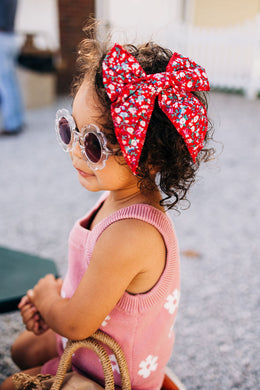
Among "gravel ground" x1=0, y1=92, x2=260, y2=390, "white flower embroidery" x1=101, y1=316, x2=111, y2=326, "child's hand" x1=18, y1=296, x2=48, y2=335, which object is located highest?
"white flower embroidery" x1=101, y1=316, x2=111, y2=326

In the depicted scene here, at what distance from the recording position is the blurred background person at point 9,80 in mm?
4441

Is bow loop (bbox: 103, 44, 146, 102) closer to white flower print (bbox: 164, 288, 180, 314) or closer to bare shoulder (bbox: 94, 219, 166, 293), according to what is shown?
bare shoulder (bbox: 94, 219, 166, 293)

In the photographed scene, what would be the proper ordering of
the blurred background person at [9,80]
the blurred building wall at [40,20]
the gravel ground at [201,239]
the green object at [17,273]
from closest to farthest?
the green object at [17,273] → the gravel ground at [201,239] → the blurred background person at [9,80] → the blurred building wall at [40,20]

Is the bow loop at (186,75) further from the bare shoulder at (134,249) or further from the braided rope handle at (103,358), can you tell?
the braided rope handle at (103,358)

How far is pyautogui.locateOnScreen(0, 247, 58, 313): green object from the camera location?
1242 mm

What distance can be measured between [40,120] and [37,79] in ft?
2.51

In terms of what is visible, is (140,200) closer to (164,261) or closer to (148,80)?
(164,261)

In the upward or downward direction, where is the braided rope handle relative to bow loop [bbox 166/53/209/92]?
downward

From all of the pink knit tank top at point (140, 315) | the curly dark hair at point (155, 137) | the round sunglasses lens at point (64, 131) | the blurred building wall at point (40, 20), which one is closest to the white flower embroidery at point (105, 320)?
the pink knit tank top at point (140, 315)

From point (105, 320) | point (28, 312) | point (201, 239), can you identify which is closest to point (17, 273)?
point (28, 312)

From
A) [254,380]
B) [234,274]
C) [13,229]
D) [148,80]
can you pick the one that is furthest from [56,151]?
[148,80]

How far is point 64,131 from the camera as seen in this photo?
0.99 metres

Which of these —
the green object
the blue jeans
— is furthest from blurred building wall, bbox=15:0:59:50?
the green object

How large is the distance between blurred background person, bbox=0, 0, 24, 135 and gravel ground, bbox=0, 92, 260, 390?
0.22m
